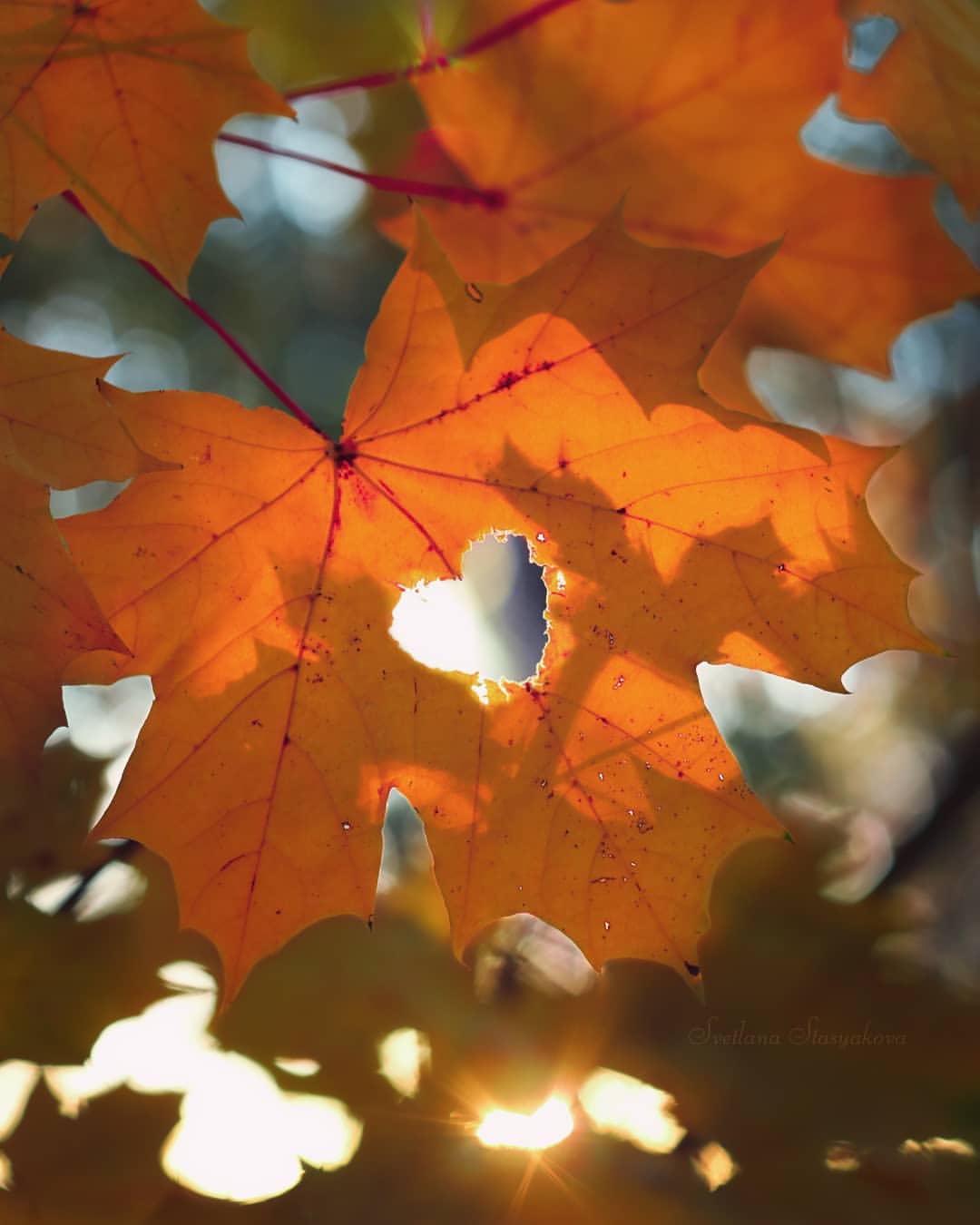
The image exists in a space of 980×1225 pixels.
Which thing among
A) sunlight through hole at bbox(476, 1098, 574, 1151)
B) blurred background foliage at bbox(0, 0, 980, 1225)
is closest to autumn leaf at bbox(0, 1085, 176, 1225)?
blurred background foliage at bbox(0, 0, 980, 1225)

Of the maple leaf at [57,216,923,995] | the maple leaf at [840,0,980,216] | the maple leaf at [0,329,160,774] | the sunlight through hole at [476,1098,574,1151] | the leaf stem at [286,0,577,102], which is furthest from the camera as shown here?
the sunlight through hole at [476,1098,574,1151]

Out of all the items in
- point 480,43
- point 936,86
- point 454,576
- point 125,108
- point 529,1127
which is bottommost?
point 529,1127

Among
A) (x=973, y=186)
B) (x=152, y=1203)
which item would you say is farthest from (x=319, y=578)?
(x=152, y=1203)

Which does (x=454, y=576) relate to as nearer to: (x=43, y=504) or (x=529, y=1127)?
(x=43, y=504)

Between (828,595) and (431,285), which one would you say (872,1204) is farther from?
(431,285)

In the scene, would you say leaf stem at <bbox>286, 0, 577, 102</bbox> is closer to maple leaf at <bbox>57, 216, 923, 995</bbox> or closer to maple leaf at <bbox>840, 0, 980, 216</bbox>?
maple leaf at <bbox>840, 0, 980, 216</bbox>

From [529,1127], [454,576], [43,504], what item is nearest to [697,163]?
[454,576]
